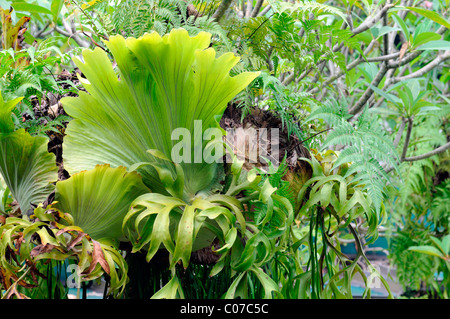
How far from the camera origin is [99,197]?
0.61m

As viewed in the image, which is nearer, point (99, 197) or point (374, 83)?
point (99, 197)

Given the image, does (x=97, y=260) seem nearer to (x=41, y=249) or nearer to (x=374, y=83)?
(x=41, y=249)

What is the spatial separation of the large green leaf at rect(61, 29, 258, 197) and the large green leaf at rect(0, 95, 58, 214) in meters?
0.05

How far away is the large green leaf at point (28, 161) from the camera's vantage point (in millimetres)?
650

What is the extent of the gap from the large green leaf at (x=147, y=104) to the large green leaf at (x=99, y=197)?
37 millimetres

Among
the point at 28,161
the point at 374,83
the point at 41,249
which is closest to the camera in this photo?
the point at 41,249

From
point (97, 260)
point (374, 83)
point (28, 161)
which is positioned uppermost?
point (374, 83)

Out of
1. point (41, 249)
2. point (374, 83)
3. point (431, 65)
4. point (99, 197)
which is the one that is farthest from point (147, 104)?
point (431, 65)

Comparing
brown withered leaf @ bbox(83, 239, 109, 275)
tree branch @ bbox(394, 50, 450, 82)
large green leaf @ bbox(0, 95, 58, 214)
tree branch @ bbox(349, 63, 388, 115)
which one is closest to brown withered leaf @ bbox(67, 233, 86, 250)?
brown withered leaf @ bbox(83, 239, 109, 275)

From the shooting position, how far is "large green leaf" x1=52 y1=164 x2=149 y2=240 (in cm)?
60

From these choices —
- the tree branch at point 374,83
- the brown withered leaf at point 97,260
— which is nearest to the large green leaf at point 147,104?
the brown withered leaf at point 97,260

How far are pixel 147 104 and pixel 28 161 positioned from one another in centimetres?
24

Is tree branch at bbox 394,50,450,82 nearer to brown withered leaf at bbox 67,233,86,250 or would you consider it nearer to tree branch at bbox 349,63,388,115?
tree branch at bbox 349,63,388,115
